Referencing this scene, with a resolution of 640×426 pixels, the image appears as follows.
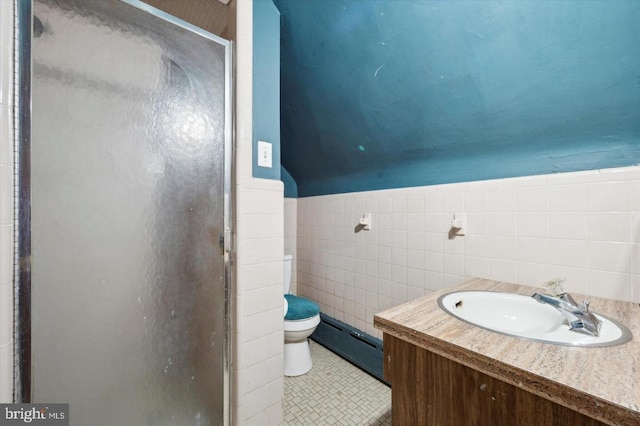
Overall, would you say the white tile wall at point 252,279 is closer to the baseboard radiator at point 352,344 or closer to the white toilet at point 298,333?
the white toilet at point 298,333

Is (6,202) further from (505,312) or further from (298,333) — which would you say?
(505,312)

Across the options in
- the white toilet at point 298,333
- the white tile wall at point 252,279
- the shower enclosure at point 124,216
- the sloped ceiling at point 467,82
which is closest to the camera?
the shower enclosure at point 124,216

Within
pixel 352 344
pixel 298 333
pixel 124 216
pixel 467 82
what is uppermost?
pixel 467 82

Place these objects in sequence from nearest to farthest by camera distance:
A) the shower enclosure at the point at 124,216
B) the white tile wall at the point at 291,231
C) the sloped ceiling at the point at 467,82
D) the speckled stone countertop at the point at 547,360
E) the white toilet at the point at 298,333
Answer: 1. the speckled stone countertop at the point at 547,360
2. the shower enclosure at the point at 124,216
3. the sloped ceiling at the point at 467,82
4. the white toilet at the point at 298,333
5. the white tile wall at the point at 291,231

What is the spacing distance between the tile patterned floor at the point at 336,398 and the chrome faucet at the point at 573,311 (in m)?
1.07

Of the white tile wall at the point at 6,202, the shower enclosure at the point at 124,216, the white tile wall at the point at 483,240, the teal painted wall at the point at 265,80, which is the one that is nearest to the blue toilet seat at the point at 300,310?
the white tile wall at the point at 483,240

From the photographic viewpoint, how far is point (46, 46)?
81cm

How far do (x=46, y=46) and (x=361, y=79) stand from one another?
1.35 metres

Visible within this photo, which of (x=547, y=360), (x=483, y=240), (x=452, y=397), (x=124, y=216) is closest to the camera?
(x=547, y=360)

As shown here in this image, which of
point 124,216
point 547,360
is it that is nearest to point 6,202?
point 124,216

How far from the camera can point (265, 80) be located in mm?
1357

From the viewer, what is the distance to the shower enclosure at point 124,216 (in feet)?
2.66

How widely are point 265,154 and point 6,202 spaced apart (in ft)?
2.97

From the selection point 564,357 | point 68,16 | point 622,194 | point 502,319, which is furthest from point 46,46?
point 622,194
